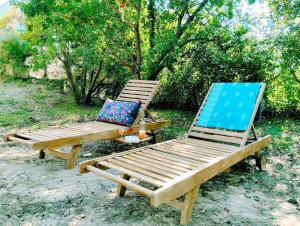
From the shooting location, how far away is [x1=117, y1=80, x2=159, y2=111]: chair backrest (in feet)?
20.5

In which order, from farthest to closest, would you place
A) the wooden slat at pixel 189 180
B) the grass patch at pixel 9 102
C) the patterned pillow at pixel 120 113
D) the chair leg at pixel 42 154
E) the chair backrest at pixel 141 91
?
the grass patch at pixel 9 102, the chair backrest at pixel 141 91, the patterned pillow at pixel 120 113, the chair leg at pixel 42 154, the wooden slat at pixel 189 180

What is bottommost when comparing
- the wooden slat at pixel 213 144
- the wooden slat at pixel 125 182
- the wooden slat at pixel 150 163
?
the wooden slat at pixel 125 182

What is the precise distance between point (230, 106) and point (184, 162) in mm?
1933

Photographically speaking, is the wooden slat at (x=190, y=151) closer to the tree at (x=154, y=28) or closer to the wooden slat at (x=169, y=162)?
the wooden slat at (x=169, y=162)

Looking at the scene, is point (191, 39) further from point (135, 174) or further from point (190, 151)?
point (135, 174)

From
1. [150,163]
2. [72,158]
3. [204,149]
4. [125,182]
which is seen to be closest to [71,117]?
[72,158]

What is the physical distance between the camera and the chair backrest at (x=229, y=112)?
4746mm

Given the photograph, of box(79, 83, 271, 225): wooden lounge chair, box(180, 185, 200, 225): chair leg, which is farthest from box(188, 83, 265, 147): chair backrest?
box(180, 185, 200, 225): chair leg

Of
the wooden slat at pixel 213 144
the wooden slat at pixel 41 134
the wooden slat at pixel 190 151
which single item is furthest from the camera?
the wooden slat at pixel 41 134

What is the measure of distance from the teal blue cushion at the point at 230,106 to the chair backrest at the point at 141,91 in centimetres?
125

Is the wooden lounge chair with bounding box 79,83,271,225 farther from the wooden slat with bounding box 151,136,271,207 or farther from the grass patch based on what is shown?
the grass patch

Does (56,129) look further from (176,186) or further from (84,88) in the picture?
(84,88)

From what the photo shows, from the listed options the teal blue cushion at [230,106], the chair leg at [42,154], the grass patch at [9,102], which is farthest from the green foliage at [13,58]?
the teal blue cushion at [230,106]

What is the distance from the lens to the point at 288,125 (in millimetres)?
7922
